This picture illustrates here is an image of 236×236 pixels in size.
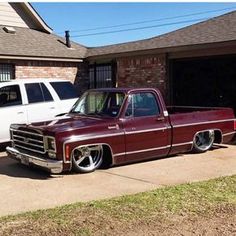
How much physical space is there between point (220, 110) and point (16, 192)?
18.7 feet

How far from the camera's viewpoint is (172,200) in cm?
695

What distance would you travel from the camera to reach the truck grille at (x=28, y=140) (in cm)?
898

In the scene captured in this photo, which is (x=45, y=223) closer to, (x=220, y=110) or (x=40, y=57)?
(x=220, y=110)

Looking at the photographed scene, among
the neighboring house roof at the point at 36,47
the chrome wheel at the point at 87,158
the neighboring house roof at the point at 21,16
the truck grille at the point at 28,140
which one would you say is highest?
the neighboring house roof at the point at 21,16

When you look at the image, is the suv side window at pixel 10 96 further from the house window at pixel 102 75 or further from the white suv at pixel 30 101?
the house window at pixel 102 75

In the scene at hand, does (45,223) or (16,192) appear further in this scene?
(16,192)

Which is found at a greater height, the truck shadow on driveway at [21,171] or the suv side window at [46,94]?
the suv side window at [46,94]

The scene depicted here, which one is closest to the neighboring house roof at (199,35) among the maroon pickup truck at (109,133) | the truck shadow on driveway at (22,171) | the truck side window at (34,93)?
the maroon pickup truck at (109,133)

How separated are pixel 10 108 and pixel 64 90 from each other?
1.70m

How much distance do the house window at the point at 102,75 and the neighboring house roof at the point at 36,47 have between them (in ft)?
2.58

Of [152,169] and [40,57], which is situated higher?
[40,57]

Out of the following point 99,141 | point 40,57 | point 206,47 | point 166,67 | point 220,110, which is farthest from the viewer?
point 40,57

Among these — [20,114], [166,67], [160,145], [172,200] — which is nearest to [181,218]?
[172,200]

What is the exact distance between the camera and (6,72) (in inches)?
691
